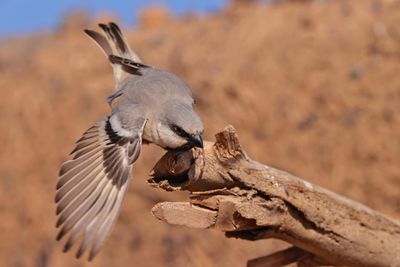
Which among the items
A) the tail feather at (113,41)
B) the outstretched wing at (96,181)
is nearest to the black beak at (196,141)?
the outstretched wing at (96,181)

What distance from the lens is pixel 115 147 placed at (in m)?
5.32

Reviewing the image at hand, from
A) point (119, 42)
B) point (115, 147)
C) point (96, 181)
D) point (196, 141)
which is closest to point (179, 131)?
point (196, 141)

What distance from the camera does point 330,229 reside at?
→ 218 inches

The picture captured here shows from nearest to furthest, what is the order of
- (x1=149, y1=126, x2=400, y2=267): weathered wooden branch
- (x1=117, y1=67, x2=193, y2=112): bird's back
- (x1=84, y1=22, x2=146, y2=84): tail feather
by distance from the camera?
(x1=149, y1=126, x2=400, y2=267): weathered wooden branch
(x1=117, y1=67, x2=193, y2=112): bird's back
(x1=84, y1=22, x2=146, y2=84): tail feather

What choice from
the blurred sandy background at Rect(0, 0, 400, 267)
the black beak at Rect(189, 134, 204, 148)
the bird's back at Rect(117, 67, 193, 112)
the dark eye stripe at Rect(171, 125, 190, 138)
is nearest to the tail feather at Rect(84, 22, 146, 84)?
the bird's back at Rect(117, 67, 193, 112)

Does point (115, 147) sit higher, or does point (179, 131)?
point (179, 131)

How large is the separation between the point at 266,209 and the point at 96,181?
108 cm

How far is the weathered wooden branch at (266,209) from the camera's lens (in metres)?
5.08

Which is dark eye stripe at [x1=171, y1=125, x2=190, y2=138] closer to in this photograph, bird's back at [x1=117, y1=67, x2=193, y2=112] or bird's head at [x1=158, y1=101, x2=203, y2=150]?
bird's head at [x1=158, y1=101, x2=203, y2=150]

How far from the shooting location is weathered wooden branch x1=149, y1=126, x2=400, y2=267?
508 cm

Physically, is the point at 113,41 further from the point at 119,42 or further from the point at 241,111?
the point at 241,111

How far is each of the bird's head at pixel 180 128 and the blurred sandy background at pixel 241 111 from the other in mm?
4684

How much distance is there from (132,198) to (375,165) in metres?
3.59

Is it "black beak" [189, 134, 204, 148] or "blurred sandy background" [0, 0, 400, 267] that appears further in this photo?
"blurred sandy background" [0, 0, 400, 267]
